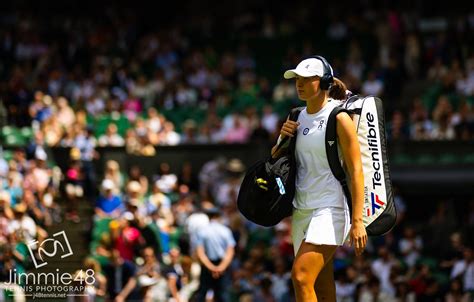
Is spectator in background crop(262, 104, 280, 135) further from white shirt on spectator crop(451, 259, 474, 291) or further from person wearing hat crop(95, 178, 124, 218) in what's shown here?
white shirt on spectator crop(451, 259, 474, 291)

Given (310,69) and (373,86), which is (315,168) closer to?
(310,69)

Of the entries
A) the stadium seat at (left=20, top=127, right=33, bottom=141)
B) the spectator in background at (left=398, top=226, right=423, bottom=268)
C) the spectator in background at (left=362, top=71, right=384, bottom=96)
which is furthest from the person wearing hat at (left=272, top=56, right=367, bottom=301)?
the spectator in background at (left=362, top=71, right=384, bottom=96)

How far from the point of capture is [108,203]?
1734 centimetres

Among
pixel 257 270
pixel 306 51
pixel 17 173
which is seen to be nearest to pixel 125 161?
pixel 17 173

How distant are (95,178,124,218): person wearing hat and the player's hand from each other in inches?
362

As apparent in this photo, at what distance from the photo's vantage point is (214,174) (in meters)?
20.1

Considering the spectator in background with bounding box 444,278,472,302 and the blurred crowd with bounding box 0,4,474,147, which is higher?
the blurred crowd with bounding box 0,4,474,147

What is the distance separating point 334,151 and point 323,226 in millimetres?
504

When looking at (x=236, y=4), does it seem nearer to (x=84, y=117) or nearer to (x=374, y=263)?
(x=84, y=117)

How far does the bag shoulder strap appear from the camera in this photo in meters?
8.32

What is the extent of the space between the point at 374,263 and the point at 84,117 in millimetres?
6544

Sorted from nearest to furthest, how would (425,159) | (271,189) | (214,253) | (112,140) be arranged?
(271,189)
(214,253)
(425,159)
(112,140)

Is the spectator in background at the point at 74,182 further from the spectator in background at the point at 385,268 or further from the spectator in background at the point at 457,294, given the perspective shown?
the spectator in background at the point at 457,294

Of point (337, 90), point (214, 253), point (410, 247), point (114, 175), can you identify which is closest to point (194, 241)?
point (214, 253)
